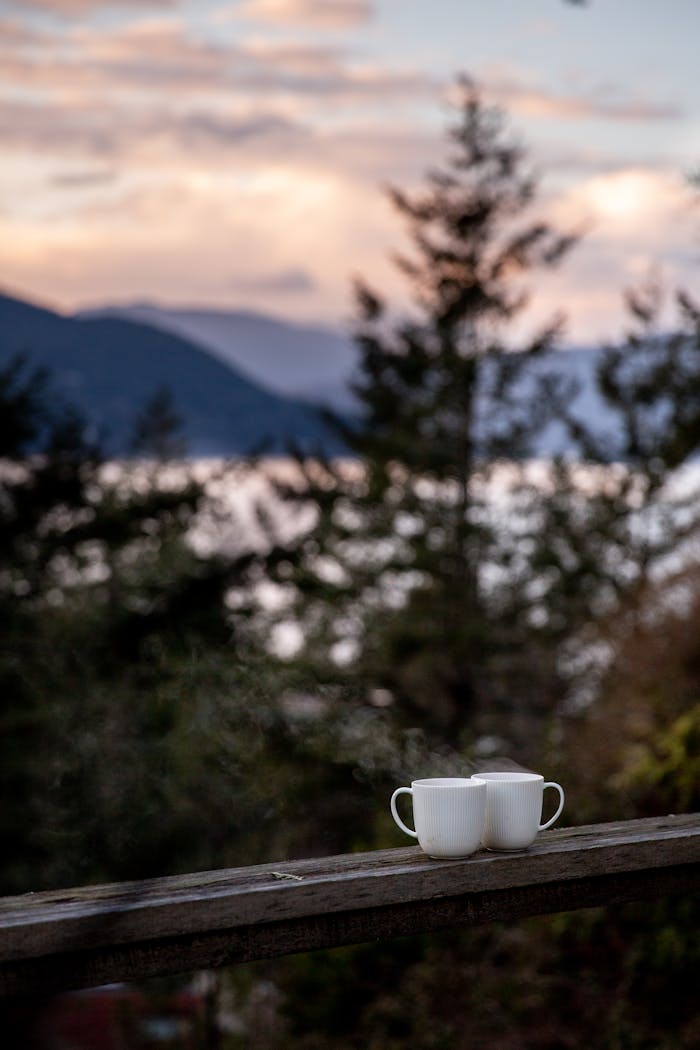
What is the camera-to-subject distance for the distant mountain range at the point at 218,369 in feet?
48.3

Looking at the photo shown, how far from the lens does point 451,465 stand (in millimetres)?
17594

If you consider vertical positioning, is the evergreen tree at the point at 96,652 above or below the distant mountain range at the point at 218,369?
below

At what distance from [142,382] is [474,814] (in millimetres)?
18660

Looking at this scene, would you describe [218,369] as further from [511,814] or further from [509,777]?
[511,814]

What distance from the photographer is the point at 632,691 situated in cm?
686

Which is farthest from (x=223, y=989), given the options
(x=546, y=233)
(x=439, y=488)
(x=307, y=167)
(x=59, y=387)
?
(x=307, y=167)

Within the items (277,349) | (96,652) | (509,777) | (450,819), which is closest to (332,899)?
(450,819)

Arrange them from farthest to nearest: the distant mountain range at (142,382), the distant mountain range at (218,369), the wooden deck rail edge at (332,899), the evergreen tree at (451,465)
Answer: the evergreen tree at (451,465) → the distant mountain range at (218,369) → the distant mountain range at (142,382) → the wooden deck rail edge at (332,899)

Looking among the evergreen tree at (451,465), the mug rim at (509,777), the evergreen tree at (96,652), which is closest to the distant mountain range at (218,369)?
the evergreen tree at (451,465)

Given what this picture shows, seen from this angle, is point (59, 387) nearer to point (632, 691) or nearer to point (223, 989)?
point (223, 989)

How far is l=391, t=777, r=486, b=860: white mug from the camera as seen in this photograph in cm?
154

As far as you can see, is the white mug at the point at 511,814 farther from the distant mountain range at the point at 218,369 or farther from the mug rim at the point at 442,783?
the distant mountain range at the point at 218,369

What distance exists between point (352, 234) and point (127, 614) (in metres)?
11.8

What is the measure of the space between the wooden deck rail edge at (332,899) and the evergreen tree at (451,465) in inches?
572
